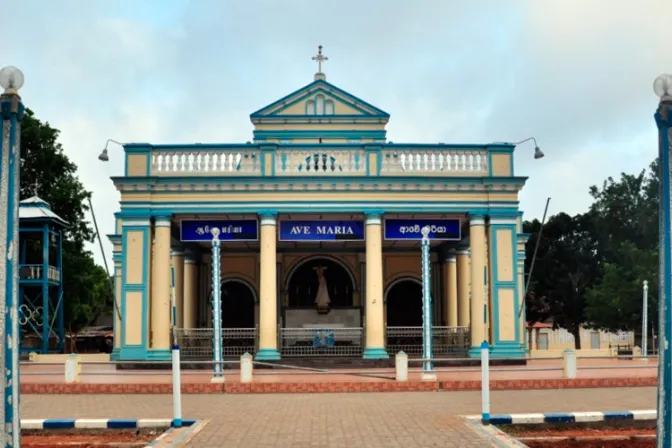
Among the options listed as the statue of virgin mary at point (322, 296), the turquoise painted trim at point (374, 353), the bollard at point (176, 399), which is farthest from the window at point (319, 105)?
the bollard at point (176, 399)

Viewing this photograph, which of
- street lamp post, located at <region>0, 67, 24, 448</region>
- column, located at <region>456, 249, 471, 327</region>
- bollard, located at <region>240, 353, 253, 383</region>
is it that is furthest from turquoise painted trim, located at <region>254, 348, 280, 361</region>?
street lamp post, located at <region>0, 67, 24, 448</region>

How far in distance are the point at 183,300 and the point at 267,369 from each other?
7.66 meters

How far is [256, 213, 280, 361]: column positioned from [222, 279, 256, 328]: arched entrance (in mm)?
6943

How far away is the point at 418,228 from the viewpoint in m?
23.6

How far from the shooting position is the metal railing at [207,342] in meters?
24.4

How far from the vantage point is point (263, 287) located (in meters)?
22.7

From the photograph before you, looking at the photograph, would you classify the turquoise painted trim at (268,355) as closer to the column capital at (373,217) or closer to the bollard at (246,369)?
the column capital at (373,217)

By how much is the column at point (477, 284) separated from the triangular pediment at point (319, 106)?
7.42 metres

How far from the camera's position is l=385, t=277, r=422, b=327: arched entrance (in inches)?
1173

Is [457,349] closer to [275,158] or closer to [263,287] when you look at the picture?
[263,287]

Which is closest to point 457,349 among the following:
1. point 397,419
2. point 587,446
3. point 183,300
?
point 183,300

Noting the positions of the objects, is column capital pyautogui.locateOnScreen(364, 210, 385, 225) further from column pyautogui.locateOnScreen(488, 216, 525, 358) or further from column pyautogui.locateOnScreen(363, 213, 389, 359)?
column pyautogui.locateOnScreen(488, 216, 525, 358)

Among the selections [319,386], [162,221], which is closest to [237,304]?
[162,221]

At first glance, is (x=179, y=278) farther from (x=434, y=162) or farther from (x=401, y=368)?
(x=401, y=368)
